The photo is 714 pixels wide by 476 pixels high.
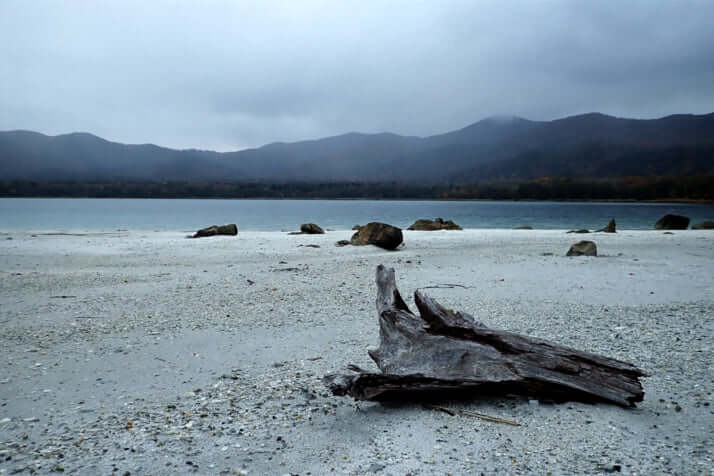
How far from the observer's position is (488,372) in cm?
374

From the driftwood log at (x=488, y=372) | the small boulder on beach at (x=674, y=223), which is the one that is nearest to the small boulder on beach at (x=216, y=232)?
the driftwood log at (x=488, y=372)

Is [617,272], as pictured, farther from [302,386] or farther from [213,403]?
[213,403]

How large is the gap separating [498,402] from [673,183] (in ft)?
462

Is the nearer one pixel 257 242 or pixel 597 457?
pixel 597 457

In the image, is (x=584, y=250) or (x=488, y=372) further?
(x=584, y=250)

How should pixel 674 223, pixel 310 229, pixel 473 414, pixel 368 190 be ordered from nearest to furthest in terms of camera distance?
pixel 473 414, pixel 310 229, pixel 674 223, pixel 368 190

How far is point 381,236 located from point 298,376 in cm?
1218

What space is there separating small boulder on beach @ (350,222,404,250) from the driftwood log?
1247 centimetres

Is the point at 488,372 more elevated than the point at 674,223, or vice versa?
the point at 488,372

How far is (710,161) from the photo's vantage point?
135375 mm

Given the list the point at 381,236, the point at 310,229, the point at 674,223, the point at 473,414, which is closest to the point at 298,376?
the point at 473,414

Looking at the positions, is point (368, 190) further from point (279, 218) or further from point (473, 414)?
point (473, 414)

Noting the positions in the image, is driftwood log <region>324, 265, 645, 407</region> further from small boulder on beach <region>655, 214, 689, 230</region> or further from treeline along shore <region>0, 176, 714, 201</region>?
treeline along shore <region>0, 176, 714, 201</region>

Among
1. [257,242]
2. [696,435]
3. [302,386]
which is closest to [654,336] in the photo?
[696,435]
